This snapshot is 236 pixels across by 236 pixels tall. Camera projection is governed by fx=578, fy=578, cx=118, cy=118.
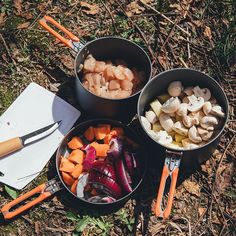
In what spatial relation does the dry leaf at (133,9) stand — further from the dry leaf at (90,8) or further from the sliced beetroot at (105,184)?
the sliced beetroot at (105,184)

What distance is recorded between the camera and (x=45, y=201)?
262cm

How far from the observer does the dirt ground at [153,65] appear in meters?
2.59

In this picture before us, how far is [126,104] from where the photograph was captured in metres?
2.62

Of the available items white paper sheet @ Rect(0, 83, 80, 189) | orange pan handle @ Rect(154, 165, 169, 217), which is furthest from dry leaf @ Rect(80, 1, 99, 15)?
orange pan handle @ Rect(154, 165, 169, 217)

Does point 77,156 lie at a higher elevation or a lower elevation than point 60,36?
lower

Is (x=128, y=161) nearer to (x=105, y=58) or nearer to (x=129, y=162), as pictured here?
(x=129, y=162)

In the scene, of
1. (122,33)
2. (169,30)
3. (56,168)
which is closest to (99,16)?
(122,33)

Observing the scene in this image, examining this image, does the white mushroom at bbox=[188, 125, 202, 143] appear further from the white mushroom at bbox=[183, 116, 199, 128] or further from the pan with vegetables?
the pan with vegetables

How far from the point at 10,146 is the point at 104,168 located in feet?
1.53

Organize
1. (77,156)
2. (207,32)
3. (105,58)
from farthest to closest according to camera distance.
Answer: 1. (207,32)
2. (105,58)
3. (77,156)

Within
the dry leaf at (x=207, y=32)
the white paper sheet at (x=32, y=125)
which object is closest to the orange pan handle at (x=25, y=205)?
the white paper sheet at (x=32, y=125)

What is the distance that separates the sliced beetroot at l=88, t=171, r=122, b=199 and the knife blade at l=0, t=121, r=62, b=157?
1.19ft

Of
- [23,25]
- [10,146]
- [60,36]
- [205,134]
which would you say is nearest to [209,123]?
[205,134]

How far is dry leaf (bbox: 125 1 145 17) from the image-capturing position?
3057 millimetres
